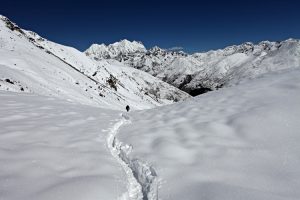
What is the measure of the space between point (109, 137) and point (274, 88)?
23.7 ft

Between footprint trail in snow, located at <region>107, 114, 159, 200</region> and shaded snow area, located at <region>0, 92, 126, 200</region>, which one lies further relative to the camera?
footprint trail in snow, located at <region>107, 114, 159, 200</region>

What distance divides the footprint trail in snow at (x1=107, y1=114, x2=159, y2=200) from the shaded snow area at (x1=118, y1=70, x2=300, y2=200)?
205 millimetres

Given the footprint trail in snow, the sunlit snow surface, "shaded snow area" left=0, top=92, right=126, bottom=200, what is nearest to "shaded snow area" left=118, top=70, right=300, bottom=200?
the sunlit snow surface

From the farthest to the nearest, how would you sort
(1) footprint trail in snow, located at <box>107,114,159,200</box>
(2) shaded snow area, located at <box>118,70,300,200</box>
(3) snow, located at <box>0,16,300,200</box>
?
(1) footprint trail in snow, located at <box>107,114,159,200</box> < (3) snow, located at <box>0,16,300,200</box> < (2) shaded snow area, located at <box>118,70,300,200</box>

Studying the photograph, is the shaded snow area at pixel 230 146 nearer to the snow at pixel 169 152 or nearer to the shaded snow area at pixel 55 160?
the snow at pixel 169 152

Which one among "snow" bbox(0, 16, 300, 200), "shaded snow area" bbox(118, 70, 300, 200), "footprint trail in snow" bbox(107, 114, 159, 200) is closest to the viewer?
"shaded snow area" bbox(118, 70, 300, 200)

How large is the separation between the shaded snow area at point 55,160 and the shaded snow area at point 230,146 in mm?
1227

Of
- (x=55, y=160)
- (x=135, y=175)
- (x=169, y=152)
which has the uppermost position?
(x=169, y=152)

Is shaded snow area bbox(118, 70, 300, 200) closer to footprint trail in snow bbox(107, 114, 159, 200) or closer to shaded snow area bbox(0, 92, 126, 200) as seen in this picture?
footprint trail in snow bbox(107, 114, 159, 200)

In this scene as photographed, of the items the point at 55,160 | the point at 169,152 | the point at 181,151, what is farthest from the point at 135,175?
the point at 55,160

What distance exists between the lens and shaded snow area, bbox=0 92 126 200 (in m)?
7.01

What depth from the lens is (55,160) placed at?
344 inches

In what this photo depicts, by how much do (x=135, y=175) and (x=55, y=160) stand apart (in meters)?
2.26

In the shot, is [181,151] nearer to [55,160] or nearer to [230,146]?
[230,146]
